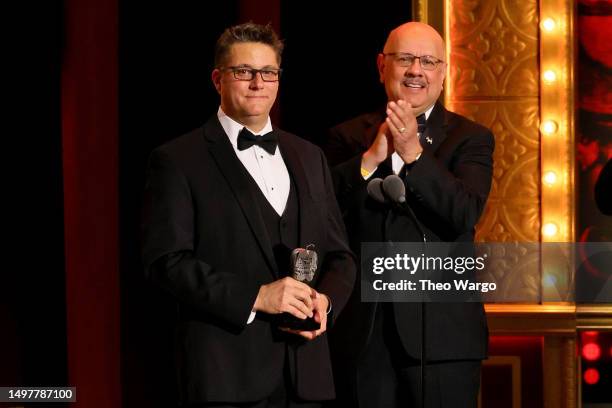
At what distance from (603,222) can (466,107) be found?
679 mm

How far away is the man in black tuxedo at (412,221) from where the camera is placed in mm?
2695

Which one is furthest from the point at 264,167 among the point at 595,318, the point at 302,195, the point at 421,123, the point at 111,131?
the point at 595,318

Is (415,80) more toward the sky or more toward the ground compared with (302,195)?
more toward the sky

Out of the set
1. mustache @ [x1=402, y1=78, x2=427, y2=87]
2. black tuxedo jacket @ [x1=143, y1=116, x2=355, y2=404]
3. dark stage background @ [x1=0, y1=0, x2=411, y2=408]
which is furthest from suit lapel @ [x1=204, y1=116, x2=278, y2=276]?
dark stage background @ [x1=0, y1=0, x2=411, y2=408]

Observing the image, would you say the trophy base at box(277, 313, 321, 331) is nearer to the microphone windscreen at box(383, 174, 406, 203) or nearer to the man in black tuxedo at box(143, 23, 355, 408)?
the man in black tuxedo at box(143, 23, 355, 408)

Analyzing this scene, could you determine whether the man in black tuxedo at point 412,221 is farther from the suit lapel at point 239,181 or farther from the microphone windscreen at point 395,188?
the suit lapel at point 239,181

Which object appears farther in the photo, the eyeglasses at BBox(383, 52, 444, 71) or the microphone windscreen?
the eyeglasses at BBox(383, 52, 444, 71)

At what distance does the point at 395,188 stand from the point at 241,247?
1.38 ft

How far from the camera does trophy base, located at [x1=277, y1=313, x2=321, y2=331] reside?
2304 mm

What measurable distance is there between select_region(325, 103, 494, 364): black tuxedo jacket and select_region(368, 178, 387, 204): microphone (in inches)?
4.7

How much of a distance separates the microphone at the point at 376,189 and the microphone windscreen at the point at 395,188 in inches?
1.7

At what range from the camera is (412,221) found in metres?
2.76

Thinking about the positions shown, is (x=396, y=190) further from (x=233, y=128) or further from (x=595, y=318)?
(x=595, y=318)

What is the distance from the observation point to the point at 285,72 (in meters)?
3.82
